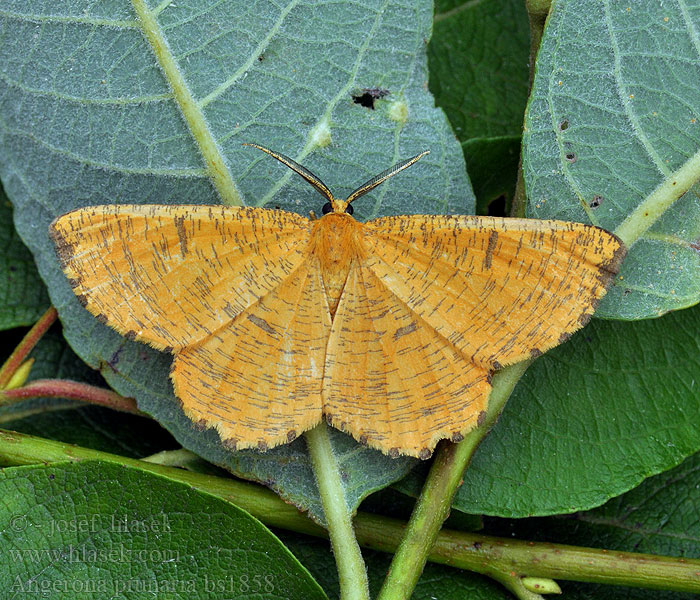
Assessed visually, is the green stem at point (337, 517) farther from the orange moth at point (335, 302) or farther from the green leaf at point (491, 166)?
the green leaf at point (491, 166)

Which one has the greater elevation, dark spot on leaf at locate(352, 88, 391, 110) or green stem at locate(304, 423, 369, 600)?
dark spot on leaf at locate(352, 88, 391, 110)

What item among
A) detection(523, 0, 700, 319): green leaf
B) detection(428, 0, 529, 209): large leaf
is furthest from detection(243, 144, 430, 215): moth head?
detection(428, 0, 529, 209): large leaf

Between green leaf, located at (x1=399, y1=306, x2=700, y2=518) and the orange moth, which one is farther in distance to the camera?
green leaf, located at (x1=399, y1=306, x2=700, y2=518)

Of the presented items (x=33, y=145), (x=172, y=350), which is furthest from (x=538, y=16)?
(x=33, y=145)

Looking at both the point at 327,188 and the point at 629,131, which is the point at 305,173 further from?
the point at 629,131

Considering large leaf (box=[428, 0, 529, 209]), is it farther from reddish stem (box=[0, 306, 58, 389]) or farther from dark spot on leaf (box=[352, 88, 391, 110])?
reddish stem (box=[0, 306, 58, 389])

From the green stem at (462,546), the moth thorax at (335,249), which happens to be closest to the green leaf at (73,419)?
the green stem at (462,546)

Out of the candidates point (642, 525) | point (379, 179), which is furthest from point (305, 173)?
point (642, 525)

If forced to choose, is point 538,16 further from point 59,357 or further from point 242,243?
point 59,357
